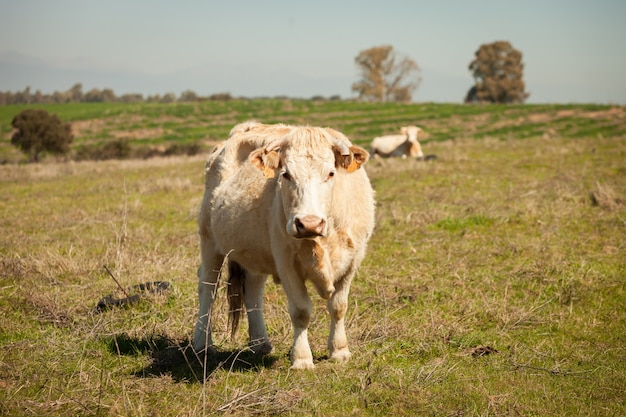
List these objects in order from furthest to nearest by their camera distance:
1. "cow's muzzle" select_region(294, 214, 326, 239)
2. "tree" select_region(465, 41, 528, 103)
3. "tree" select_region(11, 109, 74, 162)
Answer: "tree" select_region(465, 41, 528, 103), "tree" select_region(11, 109, 74, 162), "cow's muzzle" select_region(294, 214, 326, 239)

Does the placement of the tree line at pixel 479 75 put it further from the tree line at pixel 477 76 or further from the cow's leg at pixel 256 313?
the cow's leg at pixel 256 313

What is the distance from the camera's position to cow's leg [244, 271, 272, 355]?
6.14 m

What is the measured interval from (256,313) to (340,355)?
3.99 feet

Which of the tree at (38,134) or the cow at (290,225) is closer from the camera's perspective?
the cow at (290,225)

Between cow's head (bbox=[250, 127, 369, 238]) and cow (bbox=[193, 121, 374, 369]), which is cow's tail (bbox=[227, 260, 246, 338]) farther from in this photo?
cow's head (bbox=[250, 127, 369, 238])

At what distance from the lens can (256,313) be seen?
21.0 feet

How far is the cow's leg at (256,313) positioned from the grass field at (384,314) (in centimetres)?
19

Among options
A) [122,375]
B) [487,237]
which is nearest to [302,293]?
[122,375]

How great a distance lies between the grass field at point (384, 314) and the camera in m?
4.74

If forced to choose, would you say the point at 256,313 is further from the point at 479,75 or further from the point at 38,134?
the point at 479,75

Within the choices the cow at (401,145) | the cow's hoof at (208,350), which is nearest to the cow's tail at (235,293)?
the cow's hoof at (208,350)

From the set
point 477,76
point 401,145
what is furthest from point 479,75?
point 401,145

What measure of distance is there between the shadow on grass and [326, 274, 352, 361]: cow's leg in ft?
2.19

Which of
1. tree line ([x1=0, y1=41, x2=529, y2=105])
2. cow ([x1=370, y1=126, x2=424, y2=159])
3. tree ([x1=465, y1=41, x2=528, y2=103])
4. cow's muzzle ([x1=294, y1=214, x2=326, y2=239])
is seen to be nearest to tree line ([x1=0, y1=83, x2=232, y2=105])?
tree line ([x1=0, y1=41, x2=529, y2=105])
